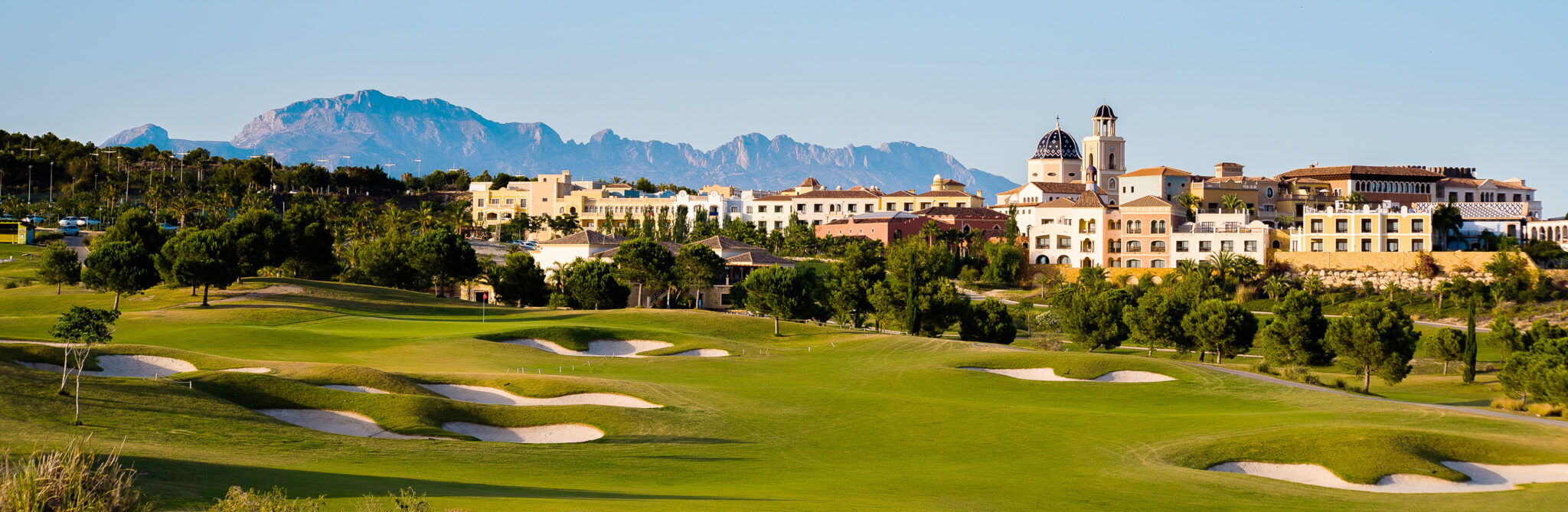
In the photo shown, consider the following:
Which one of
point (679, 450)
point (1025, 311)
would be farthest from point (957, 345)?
point (1025, 311)

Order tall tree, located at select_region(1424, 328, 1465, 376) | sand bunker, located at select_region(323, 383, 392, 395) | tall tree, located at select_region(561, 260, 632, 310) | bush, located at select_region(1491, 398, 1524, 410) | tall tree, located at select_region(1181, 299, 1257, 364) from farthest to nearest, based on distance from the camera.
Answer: tall tree, located at select_region(561, 260, 632, 310), tall tree, located at select_region(1181, 299, 1257, 364), tall tree, located at select_region(1424, 328, 1465, 376), bush, located at select_region(1491, 398, 1524, 410), sand bunker, located at select_region(323, 383, 392, 395)

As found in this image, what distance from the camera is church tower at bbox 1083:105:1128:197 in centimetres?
16888

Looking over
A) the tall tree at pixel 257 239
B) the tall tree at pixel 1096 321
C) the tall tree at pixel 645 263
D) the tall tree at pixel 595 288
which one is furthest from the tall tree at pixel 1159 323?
the tall tree at pixel 257 239

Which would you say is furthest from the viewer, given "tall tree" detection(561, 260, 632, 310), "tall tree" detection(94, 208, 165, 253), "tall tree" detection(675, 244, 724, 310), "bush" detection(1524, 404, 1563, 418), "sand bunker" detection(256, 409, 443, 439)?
"tall tree" detection(675, 244, 724, 310)

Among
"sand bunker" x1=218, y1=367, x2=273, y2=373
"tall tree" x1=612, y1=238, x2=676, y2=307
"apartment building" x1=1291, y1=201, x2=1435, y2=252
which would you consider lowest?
"sand bunker" x1=218, y1=367, x2=273, y2=373

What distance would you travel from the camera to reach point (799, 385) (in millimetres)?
45688

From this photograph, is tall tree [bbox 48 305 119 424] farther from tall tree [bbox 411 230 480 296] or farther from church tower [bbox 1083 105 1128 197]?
church tower [bbox 1083 105 1128 197]

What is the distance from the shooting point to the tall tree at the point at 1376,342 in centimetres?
5966

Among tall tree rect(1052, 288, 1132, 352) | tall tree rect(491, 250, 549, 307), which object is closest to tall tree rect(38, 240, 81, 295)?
tall tree rect(491, 250, 549, 307)

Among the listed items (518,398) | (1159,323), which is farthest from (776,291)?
(518,398)

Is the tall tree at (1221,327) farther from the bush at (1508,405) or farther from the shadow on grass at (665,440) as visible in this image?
the shadow on grass at (665,440)

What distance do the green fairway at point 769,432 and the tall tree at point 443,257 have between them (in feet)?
136

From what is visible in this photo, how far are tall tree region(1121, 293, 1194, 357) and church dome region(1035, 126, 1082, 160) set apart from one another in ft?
322

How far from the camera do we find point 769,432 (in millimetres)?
35188
